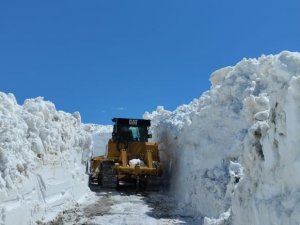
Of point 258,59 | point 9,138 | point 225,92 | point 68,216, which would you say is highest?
point 258,59

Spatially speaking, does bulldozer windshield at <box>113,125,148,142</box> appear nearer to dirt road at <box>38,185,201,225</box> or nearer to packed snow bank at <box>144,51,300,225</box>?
packed snow bank at <box>144,51,300,225</box>

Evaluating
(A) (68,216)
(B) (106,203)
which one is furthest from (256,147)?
(B) (106,203)

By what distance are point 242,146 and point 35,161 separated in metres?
4.91

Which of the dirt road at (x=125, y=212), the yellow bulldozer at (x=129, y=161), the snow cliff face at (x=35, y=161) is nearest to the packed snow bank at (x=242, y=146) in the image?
the dirt road at (x=125, y=212)

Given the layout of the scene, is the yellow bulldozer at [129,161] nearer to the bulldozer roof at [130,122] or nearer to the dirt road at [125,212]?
the bulldozer roof at [130,122]

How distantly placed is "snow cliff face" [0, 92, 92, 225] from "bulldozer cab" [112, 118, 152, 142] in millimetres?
3354

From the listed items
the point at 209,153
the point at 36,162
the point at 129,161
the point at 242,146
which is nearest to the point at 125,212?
the point at 36,162

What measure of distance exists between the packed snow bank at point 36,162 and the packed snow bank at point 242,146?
3.26 metres

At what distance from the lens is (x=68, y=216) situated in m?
10.6

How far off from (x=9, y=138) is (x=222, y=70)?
1038 centimetres

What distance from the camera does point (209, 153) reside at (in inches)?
526

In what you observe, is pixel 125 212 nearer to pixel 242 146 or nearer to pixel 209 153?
pixel 209 153

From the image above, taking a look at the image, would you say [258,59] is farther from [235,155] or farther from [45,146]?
[45,146]

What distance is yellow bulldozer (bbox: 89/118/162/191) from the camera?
16.4 m
